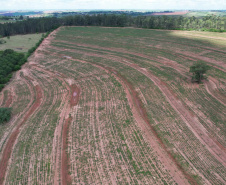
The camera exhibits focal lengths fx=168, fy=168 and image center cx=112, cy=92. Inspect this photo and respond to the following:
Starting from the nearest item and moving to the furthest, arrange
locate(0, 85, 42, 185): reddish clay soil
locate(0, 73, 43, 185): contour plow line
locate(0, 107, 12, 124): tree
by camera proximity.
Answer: locate(0, 85, 42, 185): reddish clay soil → locate(0, 73, 43, 185): contour plow line → locate(0, 107, 12, 124): tree

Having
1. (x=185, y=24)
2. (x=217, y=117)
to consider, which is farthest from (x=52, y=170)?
(x=185, y=24)

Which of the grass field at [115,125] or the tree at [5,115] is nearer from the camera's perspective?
the grass field at [115,125]

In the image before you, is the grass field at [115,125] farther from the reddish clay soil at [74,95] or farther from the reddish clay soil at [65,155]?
the reddish clay soil at [74,95]

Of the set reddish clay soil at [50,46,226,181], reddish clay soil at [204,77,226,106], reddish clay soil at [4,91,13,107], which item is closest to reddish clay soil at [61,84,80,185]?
reddish clay soil at [50,46,226,181]

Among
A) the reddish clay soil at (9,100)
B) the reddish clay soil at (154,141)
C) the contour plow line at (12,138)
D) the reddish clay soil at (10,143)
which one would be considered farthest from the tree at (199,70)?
the reddish clay soil at (9,100)

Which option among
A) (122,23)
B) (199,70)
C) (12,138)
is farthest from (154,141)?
(122,23)

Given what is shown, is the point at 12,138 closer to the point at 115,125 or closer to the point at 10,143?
the point at 10,143

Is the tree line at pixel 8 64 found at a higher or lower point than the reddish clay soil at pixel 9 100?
higher

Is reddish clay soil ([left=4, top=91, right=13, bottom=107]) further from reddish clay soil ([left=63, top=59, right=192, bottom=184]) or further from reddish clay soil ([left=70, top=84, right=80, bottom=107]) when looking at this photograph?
reddish clay soil ([left=63, top=59, right=192, bottom=184])
